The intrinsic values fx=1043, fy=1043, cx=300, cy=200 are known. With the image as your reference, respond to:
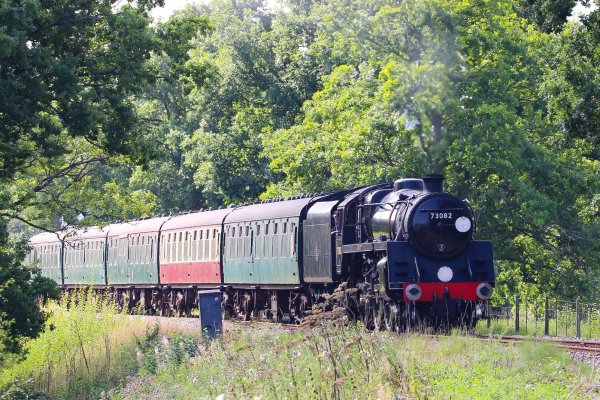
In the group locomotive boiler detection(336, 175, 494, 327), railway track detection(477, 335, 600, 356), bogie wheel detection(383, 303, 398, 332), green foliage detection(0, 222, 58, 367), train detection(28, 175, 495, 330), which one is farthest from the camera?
green foliage detection(0, 222, 58, 367)

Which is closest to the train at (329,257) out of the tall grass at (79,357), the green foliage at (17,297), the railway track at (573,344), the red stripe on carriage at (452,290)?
the red stripe on carriage at (452,290)

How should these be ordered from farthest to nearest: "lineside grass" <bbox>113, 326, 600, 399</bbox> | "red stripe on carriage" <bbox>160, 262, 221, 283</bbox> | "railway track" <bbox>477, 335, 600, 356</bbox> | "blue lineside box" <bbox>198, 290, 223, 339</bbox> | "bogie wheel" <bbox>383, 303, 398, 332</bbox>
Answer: "red stripe on carriage" <bbox>160, 262, 221, 283</bbox> → "blue lineside box" <bbox>198, 290, 223, 339</bbox> → "bogie wheel" <bbox>383, 303, 398, 332</bbox> → "railway track" <bbox>477, 335, 600, 356</bbox> → "lineside grass" <bbox>113, 326, 600, 399</bbox>

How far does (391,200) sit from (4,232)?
24.9 ft

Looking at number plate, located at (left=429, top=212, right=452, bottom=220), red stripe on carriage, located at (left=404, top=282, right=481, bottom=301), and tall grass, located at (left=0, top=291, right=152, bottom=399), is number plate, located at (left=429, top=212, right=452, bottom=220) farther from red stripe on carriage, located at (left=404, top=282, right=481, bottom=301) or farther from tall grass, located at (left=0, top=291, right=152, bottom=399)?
tall grass, located at (left=0, top=291, right=152, bottom=399)

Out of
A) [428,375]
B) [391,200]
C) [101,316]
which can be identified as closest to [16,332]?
[101,316]

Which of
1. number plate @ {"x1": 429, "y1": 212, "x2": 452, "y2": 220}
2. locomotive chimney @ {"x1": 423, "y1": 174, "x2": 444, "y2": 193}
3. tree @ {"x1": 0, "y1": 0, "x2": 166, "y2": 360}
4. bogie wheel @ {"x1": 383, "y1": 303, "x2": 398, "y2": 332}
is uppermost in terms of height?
tree @ {"x1": 0, "y1": 0, "x2": 166, "y2": 360}

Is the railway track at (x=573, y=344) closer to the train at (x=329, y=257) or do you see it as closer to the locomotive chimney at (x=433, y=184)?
the train at (x=329, y=257)

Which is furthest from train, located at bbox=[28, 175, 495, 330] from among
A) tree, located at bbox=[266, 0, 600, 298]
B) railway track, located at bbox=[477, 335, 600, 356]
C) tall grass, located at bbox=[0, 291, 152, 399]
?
tree, located at bbox=[266, 0, 600, 298]

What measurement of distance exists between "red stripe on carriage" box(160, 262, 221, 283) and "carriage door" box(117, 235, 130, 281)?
339 cm

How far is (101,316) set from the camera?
25.0 meters

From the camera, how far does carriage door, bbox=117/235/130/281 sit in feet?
127

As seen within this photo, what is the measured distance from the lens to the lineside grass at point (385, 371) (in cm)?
1173

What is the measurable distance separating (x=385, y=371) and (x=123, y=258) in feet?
92.1

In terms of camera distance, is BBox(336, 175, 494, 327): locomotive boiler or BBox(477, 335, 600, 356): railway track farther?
BBox(336, 175, 494, 327): locomotive boiler
